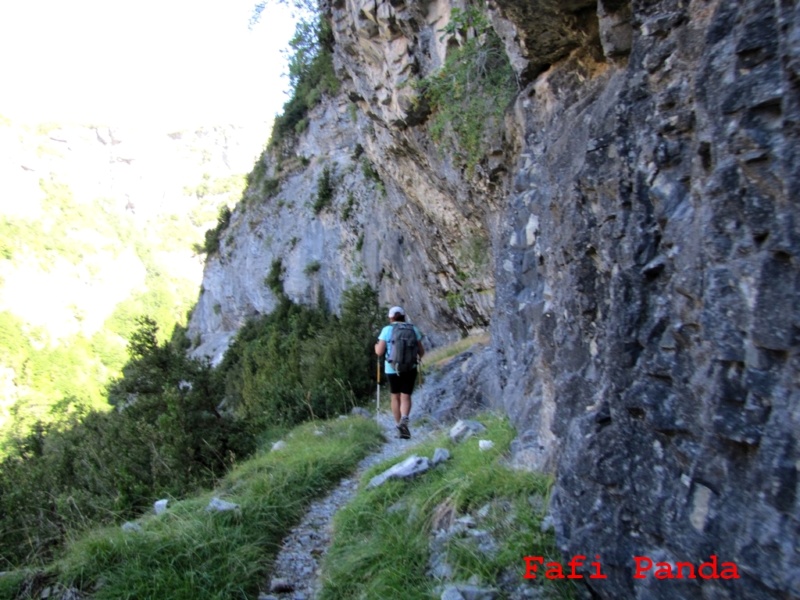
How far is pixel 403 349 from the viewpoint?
7008mm

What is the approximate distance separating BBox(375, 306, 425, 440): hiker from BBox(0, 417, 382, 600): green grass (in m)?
1.96

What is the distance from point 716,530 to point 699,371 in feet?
1.77

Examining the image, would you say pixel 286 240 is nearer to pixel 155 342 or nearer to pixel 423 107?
pixel 423 107

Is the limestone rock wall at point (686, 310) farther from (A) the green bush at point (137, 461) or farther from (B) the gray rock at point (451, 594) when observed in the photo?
(A) the green bush at point (137, 461)

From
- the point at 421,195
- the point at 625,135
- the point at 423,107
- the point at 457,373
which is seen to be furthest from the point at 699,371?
the point at 421,195

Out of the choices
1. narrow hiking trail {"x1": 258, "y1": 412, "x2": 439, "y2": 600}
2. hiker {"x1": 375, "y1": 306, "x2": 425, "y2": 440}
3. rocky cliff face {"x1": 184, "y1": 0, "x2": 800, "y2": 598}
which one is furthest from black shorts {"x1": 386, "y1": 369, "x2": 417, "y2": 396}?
rocky cliff face {"x1": 184, "y1": 0, "x2": 800, "y2": 598}

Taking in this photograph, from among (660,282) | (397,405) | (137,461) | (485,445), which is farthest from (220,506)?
(660,282)

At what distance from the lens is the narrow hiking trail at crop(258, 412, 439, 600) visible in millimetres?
3855

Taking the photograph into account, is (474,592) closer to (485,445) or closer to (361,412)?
(485,445)

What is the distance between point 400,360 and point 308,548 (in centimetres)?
289

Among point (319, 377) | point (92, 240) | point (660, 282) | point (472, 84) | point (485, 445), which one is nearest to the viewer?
point (660, 282)

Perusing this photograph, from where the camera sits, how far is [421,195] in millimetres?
12883

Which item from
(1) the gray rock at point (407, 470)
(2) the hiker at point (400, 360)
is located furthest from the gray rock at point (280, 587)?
(2) the hiker at point (400, 360)

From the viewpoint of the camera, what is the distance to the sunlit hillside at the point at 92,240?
82.1 metres
